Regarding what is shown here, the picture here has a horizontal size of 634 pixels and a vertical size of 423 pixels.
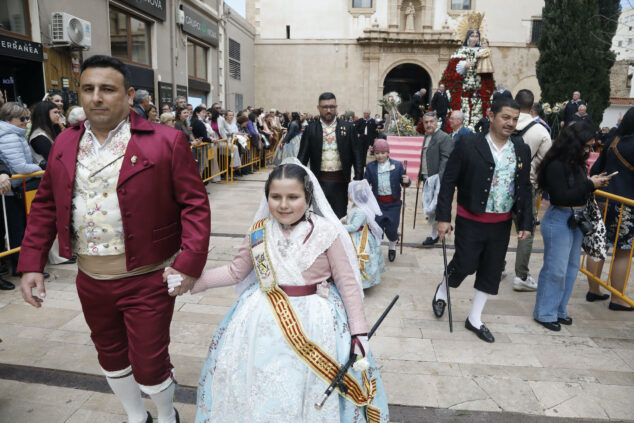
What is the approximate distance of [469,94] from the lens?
10703 mm

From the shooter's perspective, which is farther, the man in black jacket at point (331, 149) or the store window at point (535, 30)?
the store window at point (535, 30)

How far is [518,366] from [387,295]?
1.68 metres

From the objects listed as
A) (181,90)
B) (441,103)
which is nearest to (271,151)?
(181,90)

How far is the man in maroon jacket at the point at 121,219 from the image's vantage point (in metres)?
2.17

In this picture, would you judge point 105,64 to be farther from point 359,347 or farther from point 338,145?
point 338,145

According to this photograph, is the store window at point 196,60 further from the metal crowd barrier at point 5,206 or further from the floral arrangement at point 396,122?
the metal crowd barrier at point 5,206

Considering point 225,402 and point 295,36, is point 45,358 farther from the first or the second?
point 295,36

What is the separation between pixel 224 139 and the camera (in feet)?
38.1

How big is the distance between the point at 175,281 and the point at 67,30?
9.80 metres

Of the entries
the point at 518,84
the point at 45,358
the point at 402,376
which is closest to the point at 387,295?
the point at 402,376

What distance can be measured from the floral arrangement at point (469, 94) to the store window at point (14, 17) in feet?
30.7

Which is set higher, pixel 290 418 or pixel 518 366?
pixel 290 418

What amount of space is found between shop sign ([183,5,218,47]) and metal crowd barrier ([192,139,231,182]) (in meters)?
7.12

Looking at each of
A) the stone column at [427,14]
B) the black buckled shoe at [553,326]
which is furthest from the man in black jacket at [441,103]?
the stone column at [427,14]
